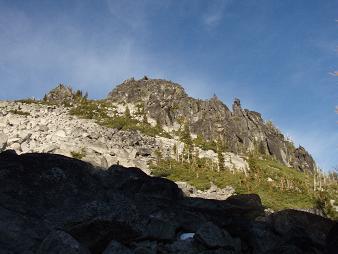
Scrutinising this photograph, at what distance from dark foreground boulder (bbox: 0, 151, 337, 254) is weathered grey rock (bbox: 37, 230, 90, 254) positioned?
0.07 feet

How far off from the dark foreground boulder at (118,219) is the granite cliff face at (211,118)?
76701 millimetres

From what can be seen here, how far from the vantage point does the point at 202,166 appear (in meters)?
63.6

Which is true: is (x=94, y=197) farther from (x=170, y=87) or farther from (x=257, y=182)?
(x=170, y=87)

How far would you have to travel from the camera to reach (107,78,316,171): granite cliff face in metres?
99.8

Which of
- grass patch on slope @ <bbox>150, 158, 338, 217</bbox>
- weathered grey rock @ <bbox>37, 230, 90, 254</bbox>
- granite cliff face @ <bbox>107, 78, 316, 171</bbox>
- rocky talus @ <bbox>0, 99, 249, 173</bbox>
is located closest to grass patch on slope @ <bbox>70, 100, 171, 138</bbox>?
rocky talus @ <bbox>0, 99, 249, 173</bbox>

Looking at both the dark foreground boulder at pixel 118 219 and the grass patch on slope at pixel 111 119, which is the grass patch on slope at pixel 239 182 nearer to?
the grass patch on slope at pixel 111 119

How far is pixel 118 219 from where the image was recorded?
1143 cm

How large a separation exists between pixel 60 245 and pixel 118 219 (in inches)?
92.5


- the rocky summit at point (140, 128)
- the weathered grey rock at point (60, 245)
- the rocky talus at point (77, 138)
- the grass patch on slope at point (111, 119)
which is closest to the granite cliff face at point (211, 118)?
the rocky summit at point (140, 128)

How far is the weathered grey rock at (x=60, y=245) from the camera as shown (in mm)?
9258

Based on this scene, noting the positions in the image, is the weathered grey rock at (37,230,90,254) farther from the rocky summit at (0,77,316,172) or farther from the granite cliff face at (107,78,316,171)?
the granite cliff face at (107,78,316,171)

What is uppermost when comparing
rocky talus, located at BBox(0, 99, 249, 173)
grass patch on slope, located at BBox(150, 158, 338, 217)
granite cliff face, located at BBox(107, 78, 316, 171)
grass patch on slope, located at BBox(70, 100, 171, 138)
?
granite cliff face, located at BBox(107, 78, 316, 171)

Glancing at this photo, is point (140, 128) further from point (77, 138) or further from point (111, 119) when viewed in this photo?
point (77, 138)

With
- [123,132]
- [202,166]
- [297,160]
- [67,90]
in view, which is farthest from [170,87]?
[202,166]
